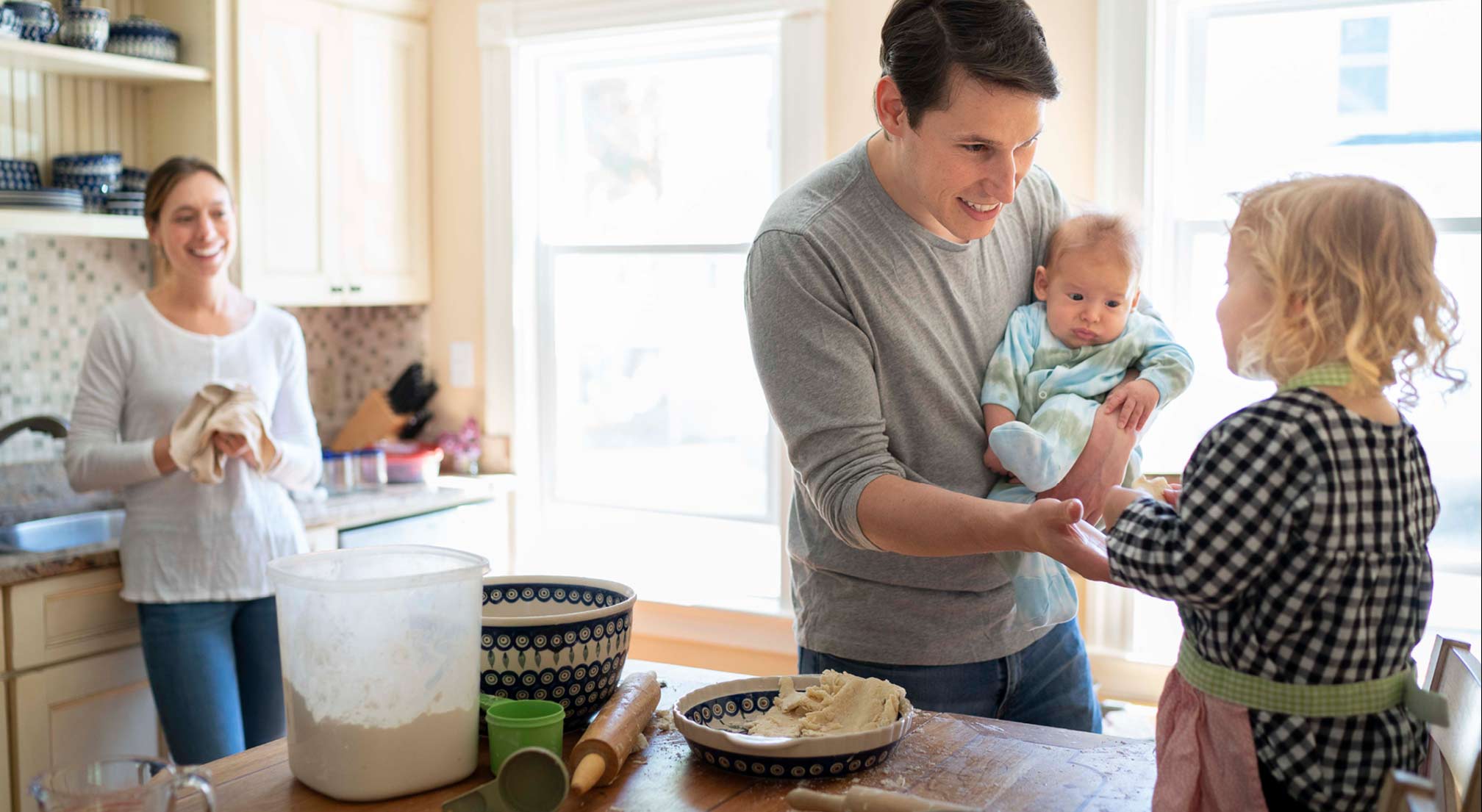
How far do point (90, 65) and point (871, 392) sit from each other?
2.49 m

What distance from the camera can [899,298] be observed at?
64.6 inches

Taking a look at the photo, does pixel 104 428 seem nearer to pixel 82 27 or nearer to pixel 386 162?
pixel 82 27

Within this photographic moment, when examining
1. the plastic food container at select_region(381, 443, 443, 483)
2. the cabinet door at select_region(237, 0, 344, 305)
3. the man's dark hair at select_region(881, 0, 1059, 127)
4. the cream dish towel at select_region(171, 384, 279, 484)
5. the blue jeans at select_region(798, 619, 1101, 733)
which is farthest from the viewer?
the plastic food container at select_region(381, 443, 443, 483)

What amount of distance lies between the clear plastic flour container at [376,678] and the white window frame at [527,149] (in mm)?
2265

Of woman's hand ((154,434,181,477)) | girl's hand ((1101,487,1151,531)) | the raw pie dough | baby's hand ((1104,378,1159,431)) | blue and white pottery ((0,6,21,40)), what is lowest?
the raw pie dough

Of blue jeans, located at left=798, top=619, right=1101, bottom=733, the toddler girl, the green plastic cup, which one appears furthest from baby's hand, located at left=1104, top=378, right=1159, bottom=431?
the green plastic cup

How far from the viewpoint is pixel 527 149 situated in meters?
3.99

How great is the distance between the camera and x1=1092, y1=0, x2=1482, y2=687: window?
9.48ft

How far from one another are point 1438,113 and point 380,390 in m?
3.21

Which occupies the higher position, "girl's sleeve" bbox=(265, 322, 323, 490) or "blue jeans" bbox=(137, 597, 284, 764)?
"girl's sleeve" bbox=(265, 322, 323, 490)

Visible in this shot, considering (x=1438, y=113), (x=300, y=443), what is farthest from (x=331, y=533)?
(x=1438, y=113)

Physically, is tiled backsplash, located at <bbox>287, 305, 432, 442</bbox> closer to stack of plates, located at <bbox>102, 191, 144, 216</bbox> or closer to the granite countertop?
the granite countertop

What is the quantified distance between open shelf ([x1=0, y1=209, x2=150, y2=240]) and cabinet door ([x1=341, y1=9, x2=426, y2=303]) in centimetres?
70

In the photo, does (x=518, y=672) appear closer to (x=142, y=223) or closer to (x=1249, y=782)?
(x=1249, y=782)
